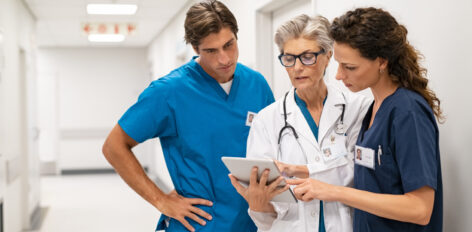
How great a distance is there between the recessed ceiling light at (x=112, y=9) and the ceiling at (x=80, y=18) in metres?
0.10

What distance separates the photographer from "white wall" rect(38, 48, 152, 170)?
10312 millimetres

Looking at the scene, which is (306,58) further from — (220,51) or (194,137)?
(194,137)

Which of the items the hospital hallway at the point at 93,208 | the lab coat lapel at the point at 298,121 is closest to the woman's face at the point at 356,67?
the lab coat lapel at the point at 298,121

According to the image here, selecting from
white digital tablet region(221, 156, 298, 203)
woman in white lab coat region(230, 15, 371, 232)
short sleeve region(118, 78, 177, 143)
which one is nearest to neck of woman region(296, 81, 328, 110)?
woman in white lab coat region(230, 15, 371, 232)

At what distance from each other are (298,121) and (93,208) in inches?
225

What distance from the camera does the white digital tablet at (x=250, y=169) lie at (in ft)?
4.19

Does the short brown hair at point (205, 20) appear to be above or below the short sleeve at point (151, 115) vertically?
above

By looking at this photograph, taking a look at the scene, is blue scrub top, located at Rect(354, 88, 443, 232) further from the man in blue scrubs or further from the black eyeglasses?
the man in blue scrubs

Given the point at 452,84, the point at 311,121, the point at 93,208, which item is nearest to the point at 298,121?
the point at 311,121

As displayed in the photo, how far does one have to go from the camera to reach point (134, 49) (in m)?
10.7

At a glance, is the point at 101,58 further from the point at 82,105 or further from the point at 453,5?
the point at 453,5

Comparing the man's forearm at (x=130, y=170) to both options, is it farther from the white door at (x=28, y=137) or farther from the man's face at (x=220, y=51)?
the white door at (x=28, y=137)

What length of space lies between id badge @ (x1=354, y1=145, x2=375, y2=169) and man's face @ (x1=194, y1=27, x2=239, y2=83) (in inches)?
24.6

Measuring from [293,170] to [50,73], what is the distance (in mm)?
9897
